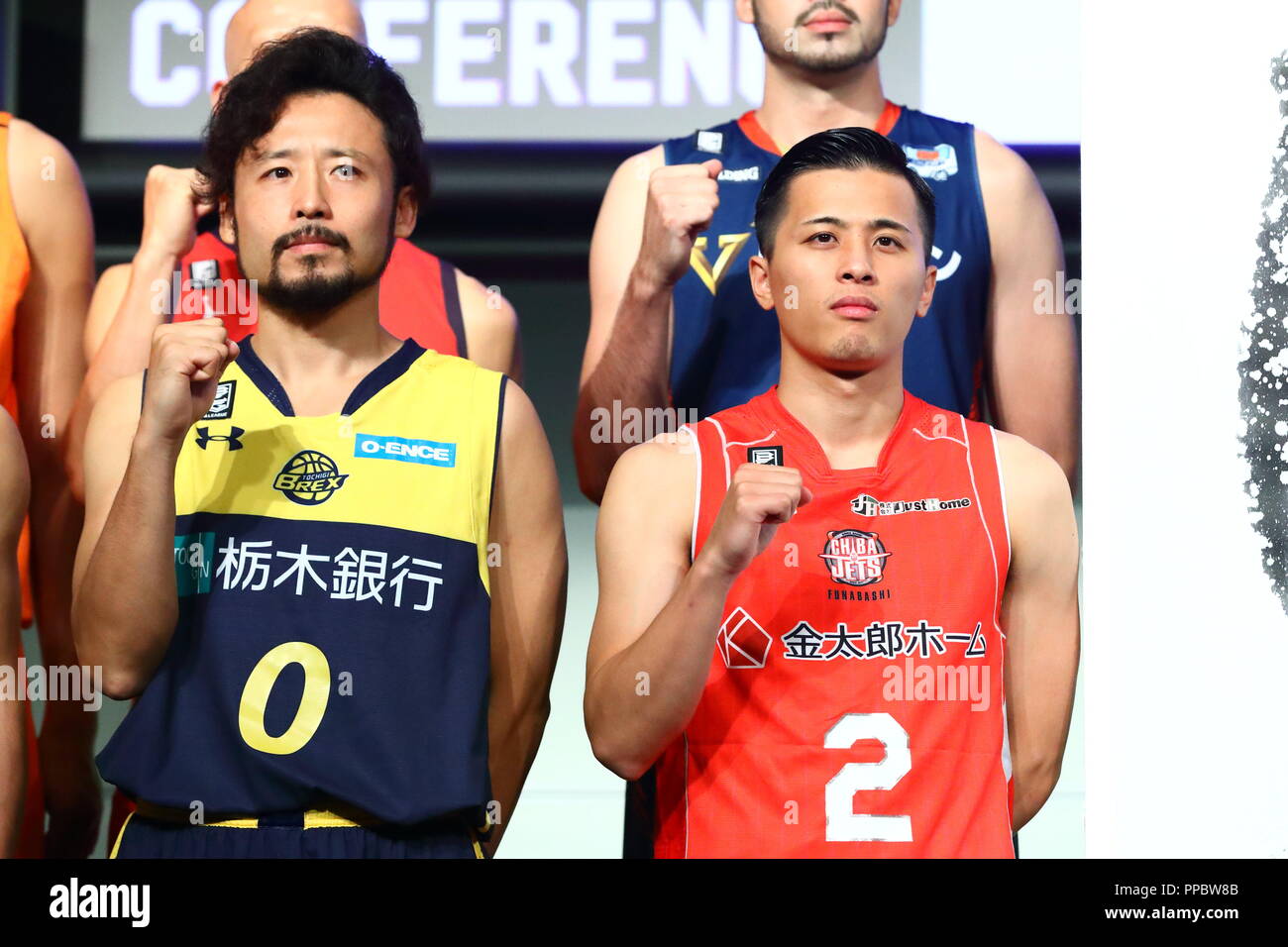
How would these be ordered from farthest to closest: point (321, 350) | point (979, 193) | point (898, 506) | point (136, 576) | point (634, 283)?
point (979, 193) < point (634, 283) < point (321, 350) < point (898, 506) < point (136, 576)

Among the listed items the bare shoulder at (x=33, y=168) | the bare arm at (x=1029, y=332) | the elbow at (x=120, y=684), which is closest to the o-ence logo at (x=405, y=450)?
the elbow at (x=120, y=684)

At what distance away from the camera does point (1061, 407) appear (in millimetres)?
2488

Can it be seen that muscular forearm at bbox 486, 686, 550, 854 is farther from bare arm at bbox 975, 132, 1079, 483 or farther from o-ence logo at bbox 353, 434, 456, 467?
bare arm at bbox 975, 132, 1079, 483

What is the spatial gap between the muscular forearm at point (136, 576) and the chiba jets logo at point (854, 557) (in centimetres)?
81

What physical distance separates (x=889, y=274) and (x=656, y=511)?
1.42ft

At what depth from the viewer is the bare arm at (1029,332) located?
2.49 metres

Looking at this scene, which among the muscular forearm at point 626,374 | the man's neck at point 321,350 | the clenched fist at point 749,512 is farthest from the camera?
the muscular forearm at point 626,374

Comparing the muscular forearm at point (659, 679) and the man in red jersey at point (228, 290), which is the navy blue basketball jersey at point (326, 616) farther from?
the man in red jersey at point (228, 290)

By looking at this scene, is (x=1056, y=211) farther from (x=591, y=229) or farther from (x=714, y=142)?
(x=591, y=229)

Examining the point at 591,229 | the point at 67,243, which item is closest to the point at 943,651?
the point at 591,229

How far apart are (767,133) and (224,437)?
0.94 metres

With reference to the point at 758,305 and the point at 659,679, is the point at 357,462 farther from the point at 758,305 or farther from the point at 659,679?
the point at 758,305

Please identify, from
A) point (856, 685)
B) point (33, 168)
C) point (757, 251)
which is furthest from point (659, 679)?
point (33, 168)

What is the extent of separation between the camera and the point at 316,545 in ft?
7.11
